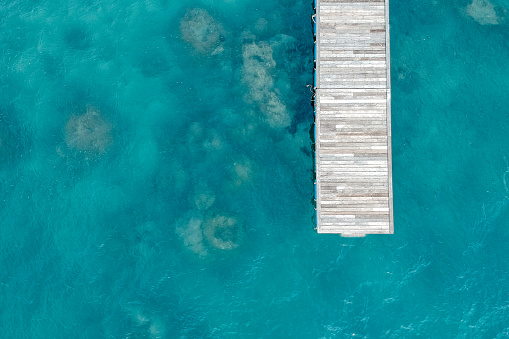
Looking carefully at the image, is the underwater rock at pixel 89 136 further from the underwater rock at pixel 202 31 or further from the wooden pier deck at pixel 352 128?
the wooden pier deck at pixel 352 128

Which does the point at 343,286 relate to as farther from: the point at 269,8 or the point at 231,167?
the point at 269,8

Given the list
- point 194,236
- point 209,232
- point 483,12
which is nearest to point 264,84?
point 209,232

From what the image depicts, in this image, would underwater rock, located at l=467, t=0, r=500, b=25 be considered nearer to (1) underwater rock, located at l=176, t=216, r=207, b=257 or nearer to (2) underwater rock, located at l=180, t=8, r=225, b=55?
(2) underwater rock, located at l=180, t=8, r=225, b=55

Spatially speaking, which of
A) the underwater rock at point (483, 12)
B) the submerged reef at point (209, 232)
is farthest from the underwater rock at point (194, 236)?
the underwater rock at point (483, 12)

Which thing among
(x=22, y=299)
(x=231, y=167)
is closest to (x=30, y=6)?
(x=231, y=167)

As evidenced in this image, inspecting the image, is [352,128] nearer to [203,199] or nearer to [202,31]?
[203,199]
